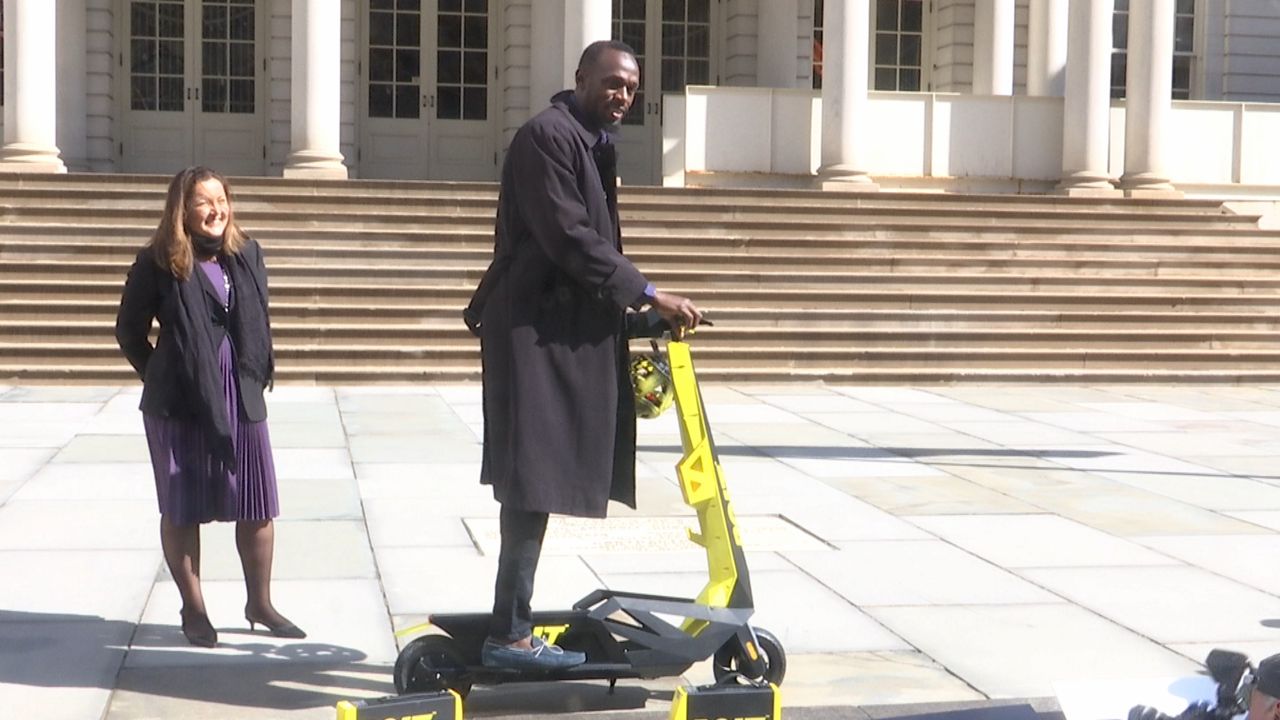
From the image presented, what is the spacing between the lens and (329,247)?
56.6 feet

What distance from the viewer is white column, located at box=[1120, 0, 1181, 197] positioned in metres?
21.8

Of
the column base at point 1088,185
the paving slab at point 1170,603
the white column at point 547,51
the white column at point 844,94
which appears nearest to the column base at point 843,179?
the white column at point 844,94

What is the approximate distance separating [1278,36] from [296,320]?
19617 millimetres

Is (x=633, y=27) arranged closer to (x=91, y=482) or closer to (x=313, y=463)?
(x=313, y=463)

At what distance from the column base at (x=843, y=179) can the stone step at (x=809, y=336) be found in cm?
396

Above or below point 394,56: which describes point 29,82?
below

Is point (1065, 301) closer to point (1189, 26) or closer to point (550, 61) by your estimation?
point (550, 61)

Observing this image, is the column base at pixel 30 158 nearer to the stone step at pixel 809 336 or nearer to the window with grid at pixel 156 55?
the stone step at pixel 809 336

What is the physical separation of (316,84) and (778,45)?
7.94m

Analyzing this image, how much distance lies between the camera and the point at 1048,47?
25219mm

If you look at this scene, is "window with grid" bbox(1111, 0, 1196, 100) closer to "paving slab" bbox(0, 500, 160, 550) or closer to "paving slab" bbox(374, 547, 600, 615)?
"paving slab" bbox(0, 500, 160, 550)

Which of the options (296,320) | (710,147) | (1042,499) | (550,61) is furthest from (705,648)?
(550,61)

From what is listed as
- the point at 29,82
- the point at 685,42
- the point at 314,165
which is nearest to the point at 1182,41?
the point at 685,42

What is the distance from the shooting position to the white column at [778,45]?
25.2 metres
